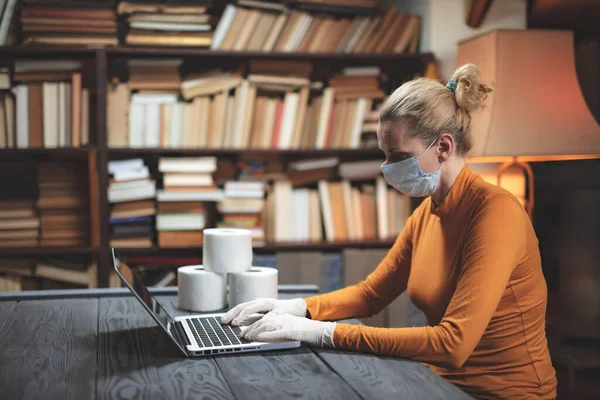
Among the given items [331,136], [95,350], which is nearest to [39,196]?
[331,136]

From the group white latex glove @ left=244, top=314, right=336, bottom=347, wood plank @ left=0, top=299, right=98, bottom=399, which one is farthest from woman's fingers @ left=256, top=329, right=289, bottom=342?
wood plank @ left=0, top=299, right=98, bottom=399

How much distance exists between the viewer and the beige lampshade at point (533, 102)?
8.38 feet

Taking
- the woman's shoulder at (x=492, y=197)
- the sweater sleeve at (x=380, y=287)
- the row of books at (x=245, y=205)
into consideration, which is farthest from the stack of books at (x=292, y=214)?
the woman's shoulder at (x=492, y=197)

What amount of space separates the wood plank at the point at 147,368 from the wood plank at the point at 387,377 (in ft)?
0.73

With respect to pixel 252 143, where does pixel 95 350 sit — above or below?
below

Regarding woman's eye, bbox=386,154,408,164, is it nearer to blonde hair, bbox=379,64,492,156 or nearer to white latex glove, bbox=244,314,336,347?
blonde hair, bbox=379,64,492,156

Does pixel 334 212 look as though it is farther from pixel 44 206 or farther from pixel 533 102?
pixel 44 206

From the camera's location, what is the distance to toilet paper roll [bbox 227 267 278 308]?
1.68 m

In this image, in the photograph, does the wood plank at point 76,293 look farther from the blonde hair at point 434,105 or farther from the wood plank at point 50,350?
the blonde hair at point 434,105

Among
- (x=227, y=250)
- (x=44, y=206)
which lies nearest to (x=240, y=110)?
(x=44, y=206)

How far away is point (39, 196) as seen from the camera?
320cm

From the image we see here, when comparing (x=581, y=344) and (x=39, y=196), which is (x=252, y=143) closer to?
(x=39, y=196)

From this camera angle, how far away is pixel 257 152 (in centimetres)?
337

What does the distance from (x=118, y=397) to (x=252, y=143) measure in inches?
90.1
